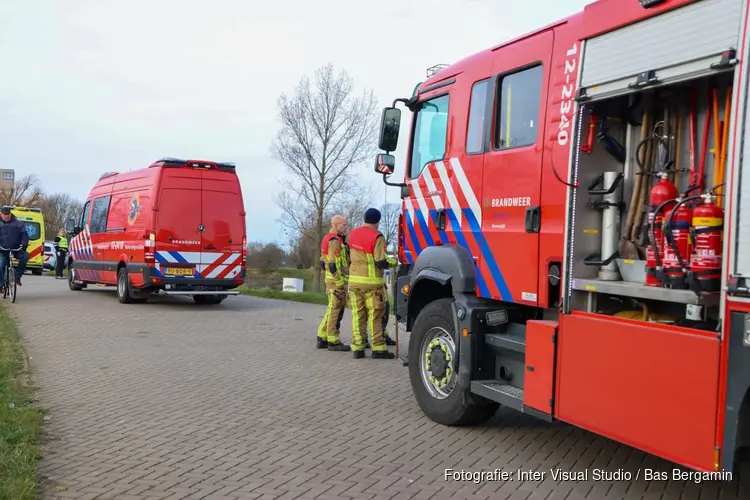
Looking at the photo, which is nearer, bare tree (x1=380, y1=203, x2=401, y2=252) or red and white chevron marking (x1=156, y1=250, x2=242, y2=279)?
bare tree (x1=380, y1=203, x2=401, y2=252)

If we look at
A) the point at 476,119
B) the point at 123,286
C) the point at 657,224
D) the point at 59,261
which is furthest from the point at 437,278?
the point at 59,261

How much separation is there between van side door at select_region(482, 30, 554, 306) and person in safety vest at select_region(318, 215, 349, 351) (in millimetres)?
4125

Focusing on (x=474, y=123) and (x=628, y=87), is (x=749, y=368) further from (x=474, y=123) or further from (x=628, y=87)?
(x=474, y=123)

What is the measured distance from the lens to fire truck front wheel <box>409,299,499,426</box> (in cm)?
540

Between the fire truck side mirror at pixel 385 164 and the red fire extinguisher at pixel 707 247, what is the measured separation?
11.7ft

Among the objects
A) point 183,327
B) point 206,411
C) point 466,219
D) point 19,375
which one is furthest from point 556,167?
point 183,327

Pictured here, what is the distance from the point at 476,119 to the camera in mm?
5598

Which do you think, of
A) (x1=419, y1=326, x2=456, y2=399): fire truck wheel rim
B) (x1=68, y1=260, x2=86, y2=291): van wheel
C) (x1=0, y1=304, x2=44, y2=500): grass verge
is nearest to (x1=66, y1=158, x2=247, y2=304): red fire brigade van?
(x1=68, y1=260, x2=86, y2=291): van wheel

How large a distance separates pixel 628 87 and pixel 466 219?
194 cm

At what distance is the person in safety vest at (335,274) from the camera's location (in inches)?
362

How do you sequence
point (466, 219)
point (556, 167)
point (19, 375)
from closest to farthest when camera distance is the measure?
point (556, 167) < point (466, 219) < point (19, 375)

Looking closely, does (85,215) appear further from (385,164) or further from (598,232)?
(598,232)

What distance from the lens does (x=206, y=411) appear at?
598 cm

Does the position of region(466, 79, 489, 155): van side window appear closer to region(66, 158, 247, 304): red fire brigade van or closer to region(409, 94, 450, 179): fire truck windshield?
region(409, 94, 450, 179): fire truck windshield
